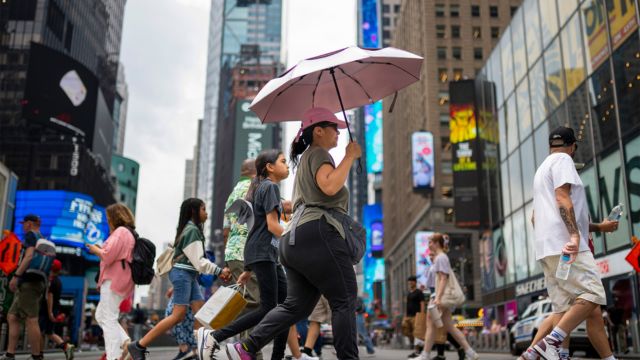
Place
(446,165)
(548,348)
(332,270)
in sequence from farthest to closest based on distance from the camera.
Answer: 1. (446,165)
2. (548,348)
3. (332,270)

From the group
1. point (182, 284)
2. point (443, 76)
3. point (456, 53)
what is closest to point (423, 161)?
point (443, 76)

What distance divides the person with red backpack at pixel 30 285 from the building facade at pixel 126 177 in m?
115

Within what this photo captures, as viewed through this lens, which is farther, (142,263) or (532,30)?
(532,30)

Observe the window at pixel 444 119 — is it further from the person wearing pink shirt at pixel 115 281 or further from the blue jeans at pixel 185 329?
the person wearing pink shirt at pixel 115 281

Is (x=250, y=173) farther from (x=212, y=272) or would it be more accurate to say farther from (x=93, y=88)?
(x=93, y=88)

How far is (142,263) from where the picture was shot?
21.5ft

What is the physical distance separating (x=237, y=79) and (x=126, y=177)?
188ft

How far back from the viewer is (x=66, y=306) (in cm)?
5094

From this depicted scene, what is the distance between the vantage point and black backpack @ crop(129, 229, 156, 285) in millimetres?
6551

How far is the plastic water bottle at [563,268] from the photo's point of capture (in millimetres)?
5035

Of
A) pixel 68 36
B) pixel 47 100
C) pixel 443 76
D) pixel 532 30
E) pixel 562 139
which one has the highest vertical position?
pixel 68 36

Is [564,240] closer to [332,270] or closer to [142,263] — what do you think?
[332,270]

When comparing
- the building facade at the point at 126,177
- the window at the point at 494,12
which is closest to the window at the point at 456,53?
the window at the point at 494,12

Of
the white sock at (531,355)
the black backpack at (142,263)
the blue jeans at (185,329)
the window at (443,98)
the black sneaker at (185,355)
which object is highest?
the window at (443,98)
